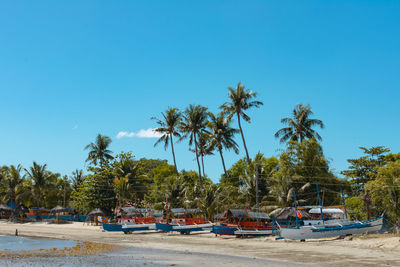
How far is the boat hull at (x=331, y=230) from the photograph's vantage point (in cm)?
2495

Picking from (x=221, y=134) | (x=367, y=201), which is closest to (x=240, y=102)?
(x=221, y=134)

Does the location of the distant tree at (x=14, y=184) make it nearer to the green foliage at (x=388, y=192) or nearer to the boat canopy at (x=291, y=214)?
the boat canopy at (x=291, y=214)

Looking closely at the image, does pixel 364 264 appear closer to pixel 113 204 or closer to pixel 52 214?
pixel 113 204

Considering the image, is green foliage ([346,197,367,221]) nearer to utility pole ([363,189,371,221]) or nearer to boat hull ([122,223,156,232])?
utility pole ([363,189,371,221])

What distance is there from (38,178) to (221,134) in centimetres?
3476

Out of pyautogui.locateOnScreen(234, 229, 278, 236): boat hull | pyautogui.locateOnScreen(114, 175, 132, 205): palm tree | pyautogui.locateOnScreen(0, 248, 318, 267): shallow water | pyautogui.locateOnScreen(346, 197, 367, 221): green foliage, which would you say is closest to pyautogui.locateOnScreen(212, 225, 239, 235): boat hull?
pyautogui.locateOnScreen(234, 229, 278, 236): boat hull

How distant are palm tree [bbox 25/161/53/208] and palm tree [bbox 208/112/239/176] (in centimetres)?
3218

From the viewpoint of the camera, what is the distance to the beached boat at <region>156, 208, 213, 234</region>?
33469 mm

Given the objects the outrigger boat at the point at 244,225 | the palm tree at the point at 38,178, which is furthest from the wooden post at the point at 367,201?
the palm tree at the point at 38,178

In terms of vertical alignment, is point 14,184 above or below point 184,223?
above

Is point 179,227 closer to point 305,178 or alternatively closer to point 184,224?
point 184,224

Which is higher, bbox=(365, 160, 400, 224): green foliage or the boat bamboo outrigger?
bbox=(365, 160, 400, 224): green foliage

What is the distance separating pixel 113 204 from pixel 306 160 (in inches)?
1099

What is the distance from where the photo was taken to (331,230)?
25297 mm
